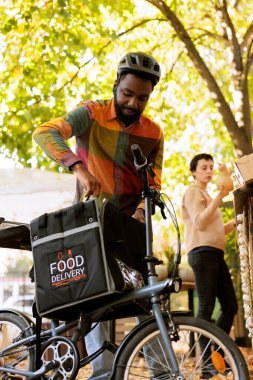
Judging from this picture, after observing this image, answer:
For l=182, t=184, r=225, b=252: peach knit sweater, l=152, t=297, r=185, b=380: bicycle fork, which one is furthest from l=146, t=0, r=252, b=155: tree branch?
l=152, t=297, r=185, b=380: bicycle fork

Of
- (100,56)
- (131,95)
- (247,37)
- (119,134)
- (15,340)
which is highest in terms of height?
(100,56)

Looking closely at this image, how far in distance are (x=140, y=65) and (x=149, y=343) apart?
1376mm

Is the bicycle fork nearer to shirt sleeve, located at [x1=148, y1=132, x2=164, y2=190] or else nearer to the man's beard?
shirt sleeve, located at [x1=148, y1=132, x2=164, y2=190]

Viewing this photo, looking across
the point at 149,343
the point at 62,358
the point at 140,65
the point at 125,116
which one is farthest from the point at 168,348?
the point at 140,65

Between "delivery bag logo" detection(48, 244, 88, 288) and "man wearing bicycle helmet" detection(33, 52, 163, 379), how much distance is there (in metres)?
0.47

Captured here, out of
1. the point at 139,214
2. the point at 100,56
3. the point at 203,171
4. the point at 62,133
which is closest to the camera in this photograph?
the point at 62,133

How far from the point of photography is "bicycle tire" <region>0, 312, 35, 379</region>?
142 inches

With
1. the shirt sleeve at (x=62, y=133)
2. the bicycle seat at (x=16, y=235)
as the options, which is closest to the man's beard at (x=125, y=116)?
the shirt sleeve at (x=62, y=133)

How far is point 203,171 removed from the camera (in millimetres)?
5977

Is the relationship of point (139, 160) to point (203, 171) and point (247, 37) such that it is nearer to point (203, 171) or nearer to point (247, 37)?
point (203, 171)

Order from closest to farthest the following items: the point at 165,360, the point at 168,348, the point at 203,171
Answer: the point at 168,348 → the point at 165,360 → the point at 203,171

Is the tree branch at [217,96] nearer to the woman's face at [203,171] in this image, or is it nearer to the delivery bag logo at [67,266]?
the woman's face at [203,171]

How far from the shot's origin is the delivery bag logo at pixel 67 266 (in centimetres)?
321

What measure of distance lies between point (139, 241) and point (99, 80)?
29.3 feet
